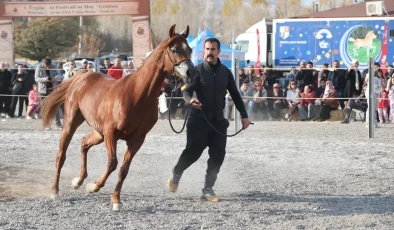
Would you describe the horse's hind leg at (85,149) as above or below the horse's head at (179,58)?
below

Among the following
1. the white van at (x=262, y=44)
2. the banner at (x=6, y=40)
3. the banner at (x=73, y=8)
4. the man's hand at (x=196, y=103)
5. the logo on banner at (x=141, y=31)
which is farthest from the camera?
the white van at (x=262, y=44)

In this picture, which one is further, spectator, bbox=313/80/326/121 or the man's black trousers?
spectator, bbox=313/80/326/121

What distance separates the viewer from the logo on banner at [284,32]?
84.1 ft

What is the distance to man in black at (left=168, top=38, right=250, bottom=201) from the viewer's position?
25.2 feet

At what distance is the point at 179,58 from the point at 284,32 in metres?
19.1

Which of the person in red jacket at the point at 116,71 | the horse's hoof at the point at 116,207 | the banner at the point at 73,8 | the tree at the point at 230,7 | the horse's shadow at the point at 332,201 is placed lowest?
the horse's shadow at the point at 332,201

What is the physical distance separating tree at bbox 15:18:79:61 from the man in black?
4757 cm

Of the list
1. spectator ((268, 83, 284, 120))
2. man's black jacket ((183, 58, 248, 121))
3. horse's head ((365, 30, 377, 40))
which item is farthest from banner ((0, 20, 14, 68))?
man's black jacket ((183, 58, 248, 121))

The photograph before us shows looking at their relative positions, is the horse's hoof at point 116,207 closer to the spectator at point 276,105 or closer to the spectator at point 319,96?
the spectator at point 319,96

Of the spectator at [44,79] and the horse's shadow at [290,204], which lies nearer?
the horse's shadow at [290,204]

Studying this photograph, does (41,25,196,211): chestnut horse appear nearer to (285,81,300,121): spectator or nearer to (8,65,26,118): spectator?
(285,81,300,121): spectator

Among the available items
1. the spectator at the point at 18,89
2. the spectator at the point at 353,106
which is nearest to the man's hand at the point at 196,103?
the spectator at the point at 353,106

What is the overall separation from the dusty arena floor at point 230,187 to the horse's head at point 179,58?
1.34 m

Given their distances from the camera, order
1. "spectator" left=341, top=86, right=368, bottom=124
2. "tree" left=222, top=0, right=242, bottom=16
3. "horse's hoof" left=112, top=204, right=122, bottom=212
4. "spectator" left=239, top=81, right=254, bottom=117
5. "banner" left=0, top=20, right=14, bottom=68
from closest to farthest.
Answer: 1. "horse's hoof" left=112, top=204, right=122, bottom=212
2. "spectator" left=341, top=86, right=368, bottom=124
3. "spectator" left=239, top=81, right=254, bottom=117
4. "banner" left=0, top=20, right=14, bottom=68
5. "tree" left=222, top=0, right=242, bottom=16
